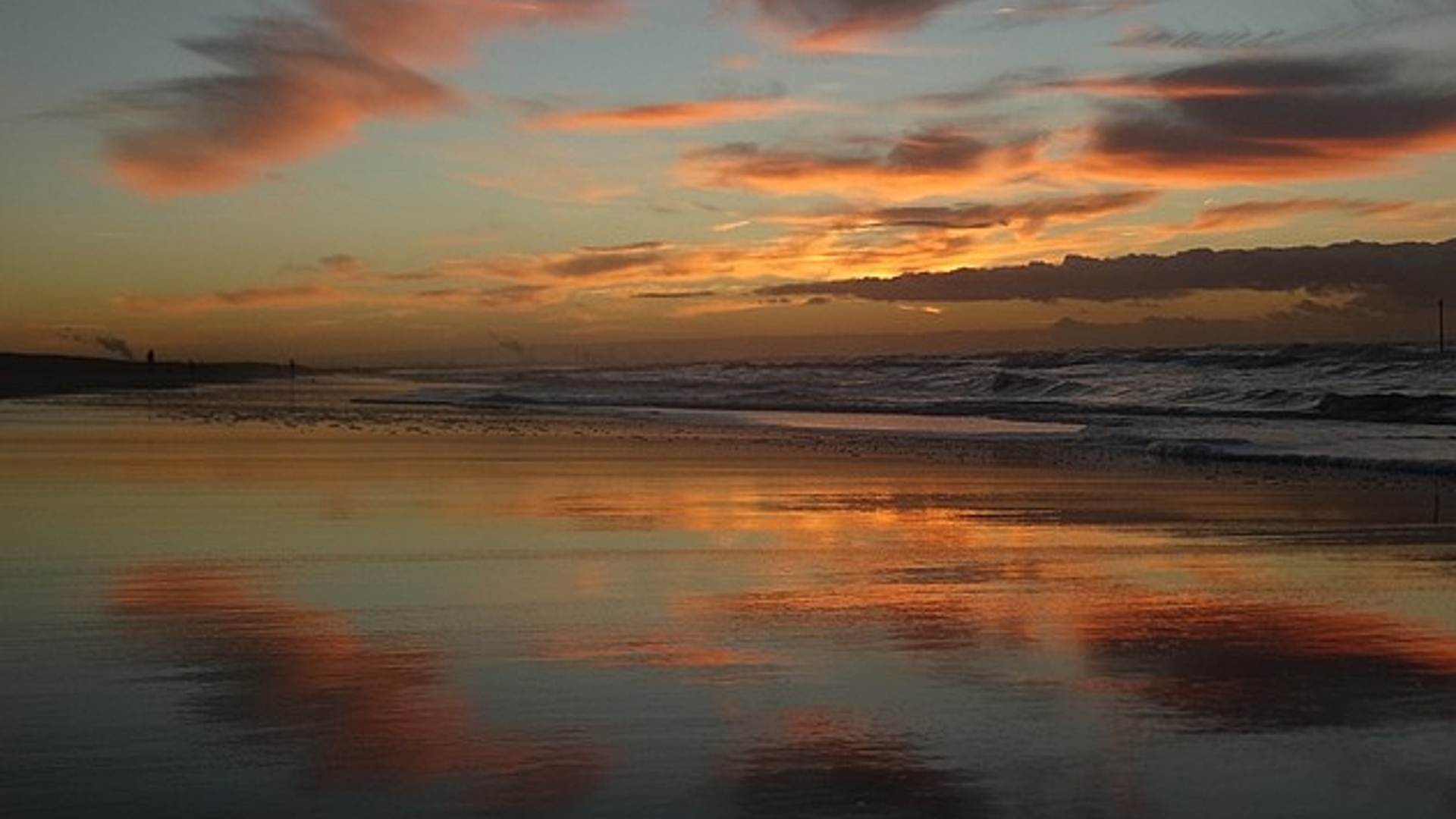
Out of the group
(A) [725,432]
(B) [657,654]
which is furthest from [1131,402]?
(B) [657,654]

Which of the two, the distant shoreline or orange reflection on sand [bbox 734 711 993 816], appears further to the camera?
the distant shoreline

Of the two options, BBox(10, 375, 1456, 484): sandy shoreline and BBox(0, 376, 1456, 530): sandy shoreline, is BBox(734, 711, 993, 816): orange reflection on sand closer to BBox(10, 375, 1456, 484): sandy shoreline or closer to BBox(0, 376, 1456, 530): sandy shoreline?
BBox(0, 376, 1456, 530): sandy shoreline

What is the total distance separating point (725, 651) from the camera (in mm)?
6977

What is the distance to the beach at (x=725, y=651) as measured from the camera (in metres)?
4.85

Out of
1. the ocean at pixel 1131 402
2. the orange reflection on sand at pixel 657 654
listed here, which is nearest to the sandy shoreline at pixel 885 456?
the ocean at pixel 1131 402

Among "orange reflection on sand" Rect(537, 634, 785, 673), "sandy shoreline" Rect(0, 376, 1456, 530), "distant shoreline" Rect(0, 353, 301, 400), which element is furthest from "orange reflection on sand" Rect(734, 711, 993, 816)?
"distant shoreline" Rect(0, 353, 301, 400)

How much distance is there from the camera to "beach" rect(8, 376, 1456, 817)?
485cm

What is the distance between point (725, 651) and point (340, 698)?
1872 millimetres

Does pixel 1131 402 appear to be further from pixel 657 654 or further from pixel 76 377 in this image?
pixel 76 377

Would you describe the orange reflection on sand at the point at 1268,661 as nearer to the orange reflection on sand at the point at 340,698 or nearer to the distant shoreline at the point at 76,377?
the orange reflection on sand at the point at 340,698

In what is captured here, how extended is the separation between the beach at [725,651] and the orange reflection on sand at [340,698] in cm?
2

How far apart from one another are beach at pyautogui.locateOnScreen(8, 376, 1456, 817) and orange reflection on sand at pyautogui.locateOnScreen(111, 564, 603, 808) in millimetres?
24

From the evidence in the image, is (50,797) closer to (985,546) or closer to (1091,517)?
(985,546)

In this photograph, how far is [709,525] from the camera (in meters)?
12.1
